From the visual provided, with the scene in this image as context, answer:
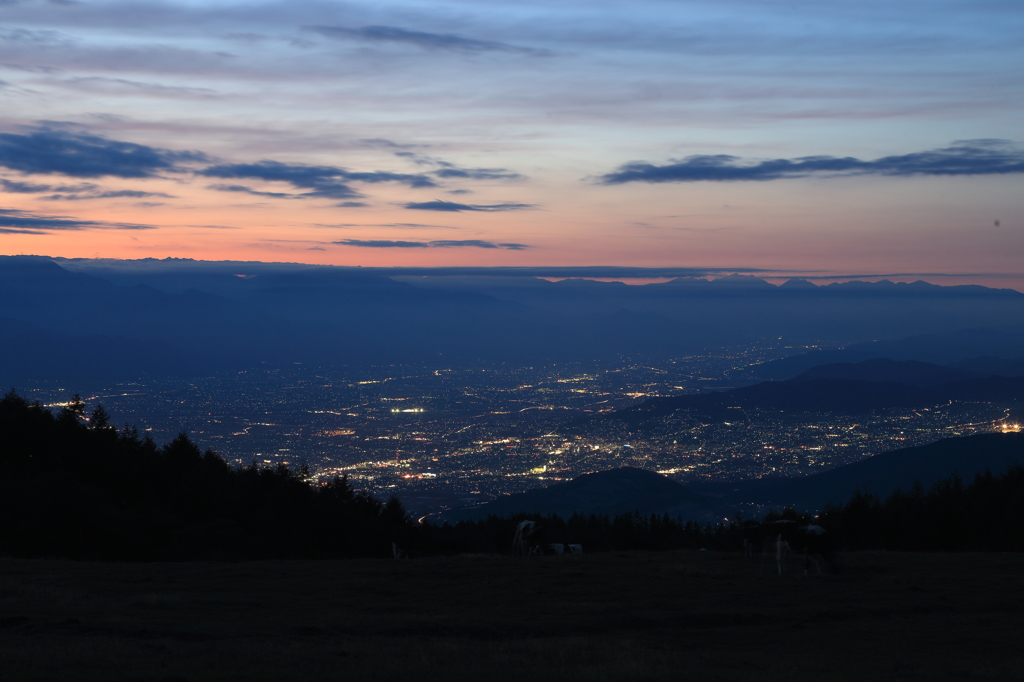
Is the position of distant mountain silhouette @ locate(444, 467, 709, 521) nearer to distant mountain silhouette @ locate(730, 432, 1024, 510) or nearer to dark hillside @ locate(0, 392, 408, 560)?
distant mountain silhouette @ locate(730, 432, 1024, 510)

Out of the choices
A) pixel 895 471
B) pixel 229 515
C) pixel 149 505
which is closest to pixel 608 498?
pixel 895 471

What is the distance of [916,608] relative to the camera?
1878cm

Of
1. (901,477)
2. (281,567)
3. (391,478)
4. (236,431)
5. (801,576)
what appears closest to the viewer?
(801,576)

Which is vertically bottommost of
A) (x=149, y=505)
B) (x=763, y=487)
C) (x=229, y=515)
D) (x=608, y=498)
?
(x=763, y=487)

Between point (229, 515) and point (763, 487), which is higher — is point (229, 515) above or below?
above

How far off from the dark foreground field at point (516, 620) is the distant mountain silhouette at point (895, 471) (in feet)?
375

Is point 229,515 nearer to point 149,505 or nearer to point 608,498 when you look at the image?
point 149,505

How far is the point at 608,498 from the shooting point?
417 ft

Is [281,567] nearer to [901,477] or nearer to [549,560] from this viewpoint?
[549,560]

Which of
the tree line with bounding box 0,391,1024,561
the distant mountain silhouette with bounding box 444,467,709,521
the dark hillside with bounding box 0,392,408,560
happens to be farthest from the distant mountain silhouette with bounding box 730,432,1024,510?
the dark hillside with bounding box 0,392,408,560

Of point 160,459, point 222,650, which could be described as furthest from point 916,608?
point 160,459

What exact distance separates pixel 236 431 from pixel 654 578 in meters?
184

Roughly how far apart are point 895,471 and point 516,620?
15527 cm

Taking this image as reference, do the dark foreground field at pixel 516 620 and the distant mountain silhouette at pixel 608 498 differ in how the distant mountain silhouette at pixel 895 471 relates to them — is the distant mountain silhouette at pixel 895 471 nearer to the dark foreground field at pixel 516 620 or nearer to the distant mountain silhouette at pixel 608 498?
the distant mountain silhouette at pixel 608 498
